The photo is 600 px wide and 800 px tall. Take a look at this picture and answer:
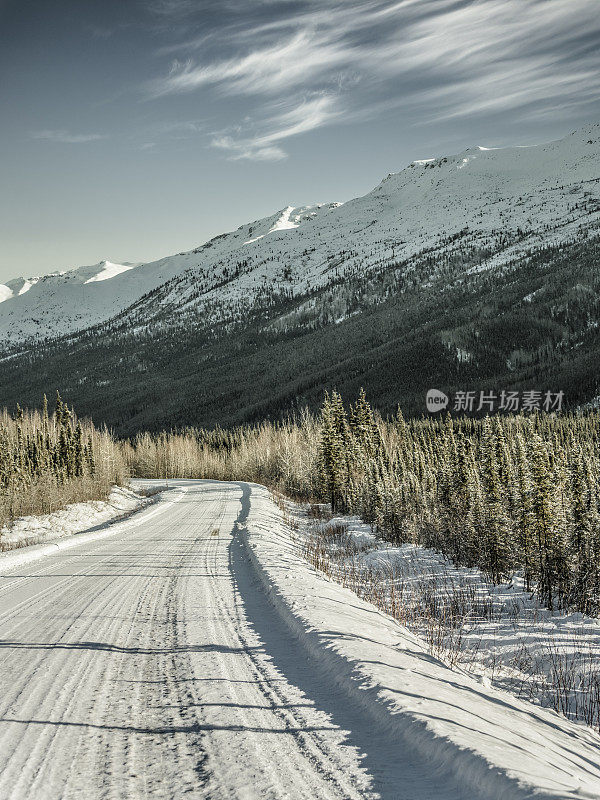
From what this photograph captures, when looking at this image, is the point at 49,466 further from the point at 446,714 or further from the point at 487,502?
the point at 446,714

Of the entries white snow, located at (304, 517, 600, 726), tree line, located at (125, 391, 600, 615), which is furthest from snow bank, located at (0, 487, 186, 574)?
tree line, located at (125, 391, 600, 615)

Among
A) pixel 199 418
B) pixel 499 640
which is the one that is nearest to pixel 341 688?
pixel 499 640

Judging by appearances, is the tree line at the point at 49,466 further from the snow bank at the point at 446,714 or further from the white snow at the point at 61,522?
the snow bank at the point at 446,714

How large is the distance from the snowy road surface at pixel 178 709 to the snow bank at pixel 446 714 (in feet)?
0.29

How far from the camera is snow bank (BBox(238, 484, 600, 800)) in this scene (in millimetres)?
2576

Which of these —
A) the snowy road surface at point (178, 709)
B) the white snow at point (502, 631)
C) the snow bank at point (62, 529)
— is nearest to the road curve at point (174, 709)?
the snowy road surface at point (178, 709)

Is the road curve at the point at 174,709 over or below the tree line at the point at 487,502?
over

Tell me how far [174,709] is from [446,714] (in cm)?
179

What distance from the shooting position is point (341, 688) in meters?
4.00

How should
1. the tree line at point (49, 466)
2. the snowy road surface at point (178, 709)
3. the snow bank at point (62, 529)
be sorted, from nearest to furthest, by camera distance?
the snowy road surface at point (178, 709)
the snow bank at point (62, 529)
the tree line at point (49, 466)

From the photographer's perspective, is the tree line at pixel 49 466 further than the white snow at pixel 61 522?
Yes

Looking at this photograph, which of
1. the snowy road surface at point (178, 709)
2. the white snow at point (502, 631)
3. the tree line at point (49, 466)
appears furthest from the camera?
the tree line at point (49, 466)

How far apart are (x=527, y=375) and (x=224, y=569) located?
146170 millimetres

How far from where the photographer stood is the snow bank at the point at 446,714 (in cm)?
258
